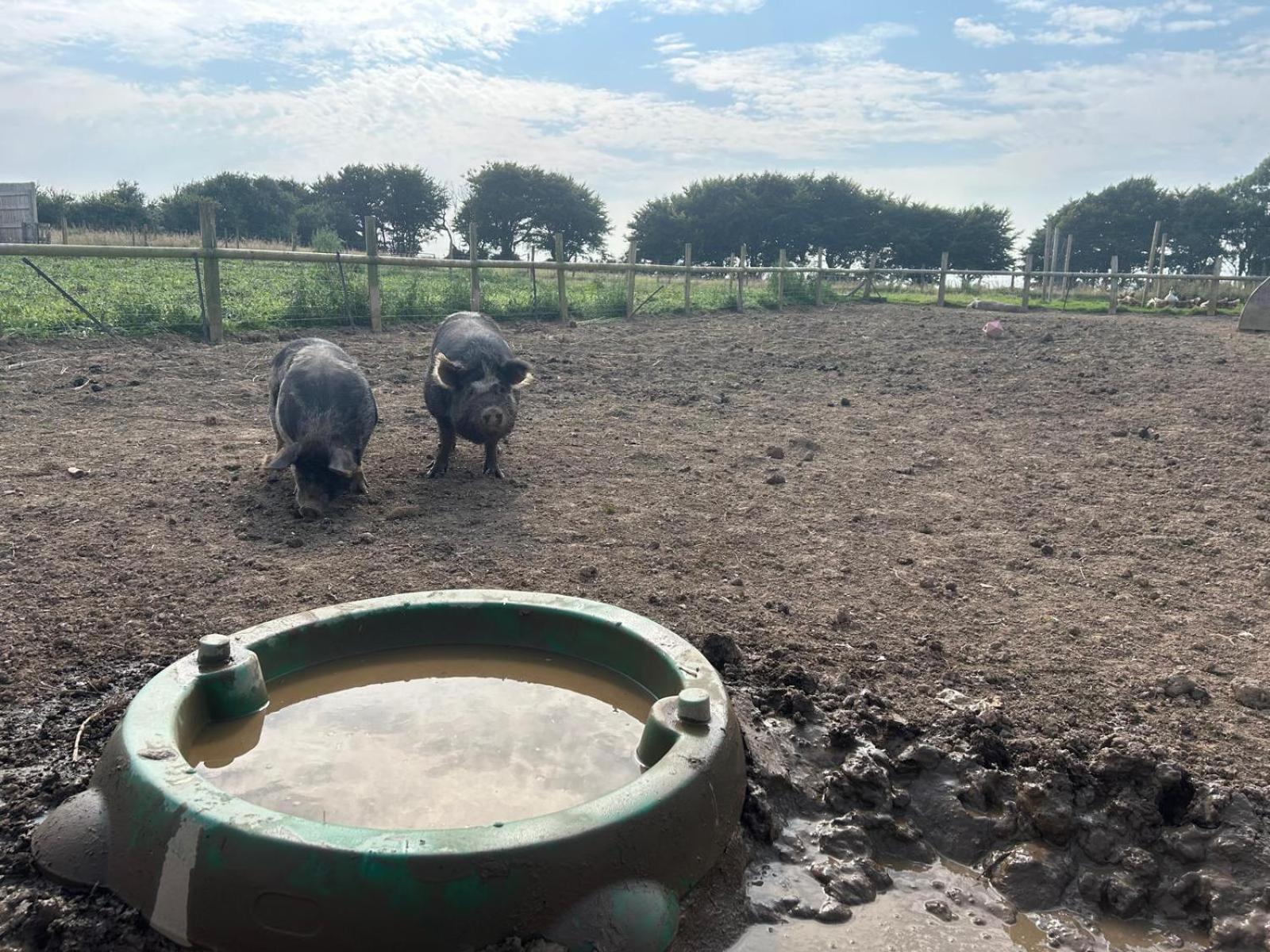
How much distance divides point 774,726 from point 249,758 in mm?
1458

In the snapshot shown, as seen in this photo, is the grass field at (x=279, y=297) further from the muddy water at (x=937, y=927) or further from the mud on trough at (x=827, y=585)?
the muddy water at (x=937, y=927)

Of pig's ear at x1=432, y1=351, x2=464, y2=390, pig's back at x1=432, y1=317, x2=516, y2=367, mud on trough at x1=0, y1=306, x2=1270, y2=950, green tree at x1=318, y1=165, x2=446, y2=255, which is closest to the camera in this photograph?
mud on trough at x1=0, y1=306, x2=1270, y2=950

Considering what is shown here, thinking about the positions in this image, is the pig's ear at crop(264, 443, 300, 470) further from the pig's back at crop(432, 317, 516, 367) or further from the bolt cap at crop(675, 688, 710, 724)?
the bolt cap at crop(675, 688, 710, 724)

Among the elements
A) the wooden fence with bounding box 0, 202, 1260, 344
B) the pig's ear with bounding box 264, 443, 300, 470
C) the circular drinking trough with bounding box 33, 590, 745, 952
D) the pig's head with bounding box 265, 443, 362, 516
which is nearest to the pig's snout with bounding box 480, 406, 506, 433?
the pig's head with bounding box 265, 443, 362, 516

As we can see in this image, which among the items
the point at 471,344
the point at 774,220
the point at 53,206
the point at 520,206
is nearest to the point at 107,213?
the point at 53,206

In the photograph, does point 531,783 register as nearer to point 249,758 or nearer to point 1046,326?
point 249,758

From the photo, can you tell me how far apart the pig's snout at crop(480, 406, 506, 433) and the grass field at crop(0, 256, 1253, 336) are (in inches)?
250

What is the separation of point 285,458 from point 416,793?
283 cm

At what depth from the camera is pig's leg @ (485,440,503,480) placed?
5.46m

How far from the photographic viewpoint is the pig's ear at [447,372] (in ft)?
17.9

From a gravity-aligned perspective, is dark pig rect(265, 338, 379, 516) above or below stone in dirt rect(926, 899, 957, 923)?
above

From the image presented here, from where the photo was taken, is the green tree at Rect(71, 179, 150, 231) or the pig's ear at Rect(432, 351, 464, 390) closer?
the pig's ear at Rect(432, 351, 464, 390)

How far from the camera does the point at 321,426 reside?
483 centimetres

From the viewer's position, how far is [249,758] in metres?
2.35
